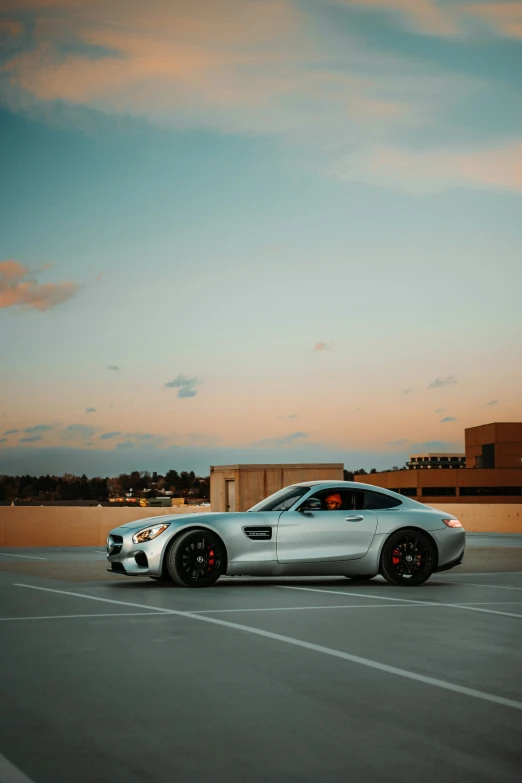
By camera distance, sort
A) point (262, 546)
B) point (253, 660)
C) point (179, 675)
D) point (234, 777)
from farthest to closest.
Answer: point (262, 546)
point (253, 660)
point (179, 675)
point (234, 777)

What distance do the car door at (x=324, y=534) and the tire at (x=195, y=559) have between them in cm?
82

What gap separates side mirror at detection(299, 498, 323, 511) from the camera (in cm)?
1433

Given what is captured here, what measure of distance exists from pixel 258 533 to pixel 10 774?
9.33 meters

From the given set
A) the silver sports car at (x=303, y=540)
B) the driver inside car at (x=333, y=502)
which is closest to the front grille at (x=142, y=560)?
the silver sports car at (x=303, y=540)

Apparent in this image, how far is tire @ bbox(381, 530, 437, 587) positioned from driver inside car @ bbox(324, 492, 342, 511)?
2.70ft

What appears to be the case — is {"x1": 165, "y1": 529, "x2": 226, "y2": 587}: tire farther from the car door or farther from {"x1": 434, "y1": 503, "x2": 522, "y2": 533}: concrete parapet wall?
{"x1": 434, "y1": 503, "x2": 522, "y2": 533}: concrete parapet wall

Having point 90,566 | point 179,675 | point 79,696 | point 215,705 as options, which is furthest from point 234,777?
point 90,566

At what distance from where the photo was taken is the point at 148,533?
13914 mm

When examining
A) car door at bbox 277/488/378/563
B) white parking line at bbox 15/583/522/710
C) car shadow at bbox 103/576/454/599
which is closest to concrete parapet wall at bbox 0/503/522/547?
car shadow at bbox 103/576/454/599

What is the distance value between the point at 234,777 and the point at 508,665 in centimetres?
351

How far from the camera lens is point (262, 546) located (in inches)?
549

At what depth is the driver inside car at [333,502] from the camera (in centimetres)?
1454

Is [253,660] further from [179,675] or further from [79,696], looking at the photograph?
[79,696]

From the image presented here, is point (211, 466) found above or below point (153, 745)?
above
